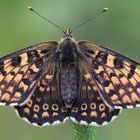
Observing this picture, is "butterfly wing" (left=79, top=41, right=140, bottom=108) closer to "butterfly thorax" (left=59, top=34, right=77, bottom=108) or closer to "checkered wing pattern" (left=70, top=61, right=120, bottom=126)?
"checkered wing pattern" (left=70, top=61, right=120, bottom=126)

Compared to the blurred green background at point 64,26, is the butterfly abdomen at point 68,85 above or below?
below

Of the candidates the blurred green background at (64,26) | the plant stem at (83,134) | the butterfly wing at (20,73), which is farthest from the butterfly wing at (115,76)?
the blurred green background at (64,26)

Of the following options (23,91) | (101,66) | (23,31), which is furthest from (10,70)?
(23,31)

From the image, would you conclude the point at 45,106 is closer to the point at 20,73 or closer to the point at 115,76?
the point at 20,73

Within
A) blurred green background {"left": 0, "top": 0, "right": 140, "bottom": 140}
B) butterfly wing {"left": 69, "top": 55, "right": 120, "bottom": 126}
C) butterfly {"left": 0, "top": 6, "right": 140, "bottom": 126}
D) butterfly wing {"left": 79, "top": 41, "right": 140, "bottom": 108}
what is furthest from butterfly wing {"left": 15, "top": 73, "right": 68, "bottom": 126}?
blurred green background {"left": 0, "top": 0, "right": 140, "bottom": 140}

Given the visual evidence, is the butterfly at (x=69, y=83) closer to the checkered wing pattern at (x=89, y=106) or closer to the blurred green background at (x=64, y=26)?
the checkered wing pattern at (x=89, y=106)

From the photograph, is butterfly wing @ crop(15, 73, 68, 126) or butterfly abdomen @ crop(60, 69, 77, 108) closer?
butterfly wing @ crop(15, 73, 68, 126)

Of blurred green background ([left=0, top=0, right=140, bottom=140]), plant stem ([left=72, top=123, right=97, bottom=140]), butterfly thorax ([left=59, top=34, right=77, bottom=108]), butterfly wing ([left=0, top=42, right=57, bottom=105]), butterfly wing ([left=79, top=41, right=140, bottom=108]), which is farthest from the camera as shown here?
blurred green background ([left=0, top=0, right=140, bottom=140])
